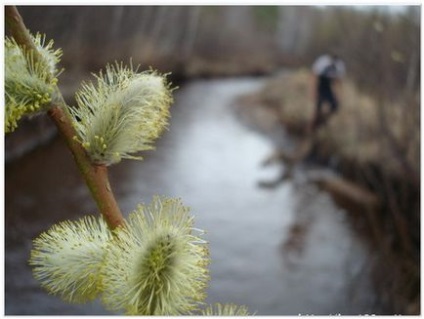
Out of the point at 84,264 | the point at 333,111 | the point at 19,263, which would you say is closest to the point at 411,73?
the point at 333,111

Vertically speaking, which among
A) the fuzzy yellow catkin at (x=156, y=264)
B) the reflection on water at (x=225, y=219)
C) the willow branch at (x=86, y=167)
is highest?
the reflection on water at (x=225, y=219)

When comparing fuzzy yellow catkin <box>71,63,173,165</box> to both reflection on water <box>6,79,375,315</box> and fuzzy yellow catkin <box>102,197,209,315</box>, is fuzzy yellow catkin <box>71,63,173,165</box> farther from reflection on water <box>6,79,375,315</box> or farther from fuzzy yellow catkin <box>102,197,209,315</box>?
reflection on water <box>6,79,375,315</box>

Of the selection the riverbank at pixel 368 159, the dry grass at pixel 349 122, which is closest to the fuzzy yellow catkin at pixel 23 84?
the riverbank at pixel 368 159

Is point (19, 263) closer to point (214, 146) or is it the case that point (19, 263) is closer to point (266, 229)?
point (266, 229)

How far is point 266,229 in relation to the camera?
3.43m

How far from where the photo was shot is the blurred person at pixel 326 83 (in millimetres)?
3893

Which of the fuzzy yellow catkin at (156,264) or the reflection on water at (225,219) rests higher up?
the reflection on water at (225,219)

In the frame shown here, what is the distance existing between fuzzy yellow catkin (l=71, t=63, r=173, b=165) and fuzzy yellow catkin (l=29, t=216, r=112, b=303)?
2.4 inches

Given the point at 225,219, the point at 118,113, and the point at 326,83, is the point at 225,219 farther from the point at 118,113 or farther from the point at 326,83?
the point at 118,113

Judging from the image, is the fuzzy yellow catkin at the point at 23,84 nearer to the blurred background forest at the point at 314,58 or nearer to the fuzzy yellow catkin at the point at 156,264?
the fuzzy yellow catkin at the point at 156,264

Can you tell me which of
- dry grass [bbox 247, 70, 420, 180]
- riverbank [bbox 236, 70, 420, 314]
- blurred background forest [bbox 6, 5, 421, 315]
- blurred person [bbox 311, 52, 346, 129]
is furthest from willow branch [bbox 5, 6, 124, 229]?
blurred person [bbox 311, 52, 346, 129]

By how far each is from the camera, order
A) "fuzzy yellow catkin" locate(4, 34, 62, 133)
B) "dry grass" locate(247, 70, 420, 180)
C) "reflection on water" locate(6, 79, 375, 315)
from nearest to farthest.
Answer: "fuzzy yellow catkin" locate(4, 34, 62, 133) < "reflection on water" locate(6, 79, 375, 315) < "dry grass" locate(247, 70, 420, 180)

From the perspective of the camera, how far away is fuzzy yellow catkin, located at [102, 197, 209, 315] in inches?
15.1

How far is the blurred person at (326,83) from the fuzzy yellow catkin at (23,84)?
357 centimetres
